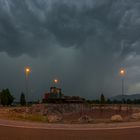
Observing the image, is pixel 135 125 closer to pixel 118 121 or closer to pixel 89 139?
pixel 118 121

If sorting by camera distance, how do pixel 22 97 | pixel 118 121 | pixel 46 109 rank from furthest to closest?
pixel 22 97 < pixel 46 109 < pixel 118 121

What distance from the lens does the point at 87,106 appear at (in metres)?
60.2

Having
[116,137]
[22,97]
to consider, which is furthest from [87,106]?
[22,97]

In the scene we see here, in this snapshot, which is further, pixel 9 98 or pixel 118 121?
pixel 9 98

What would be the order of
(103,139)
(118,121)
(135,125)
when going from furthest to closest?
A: (118,121) < (135,125) < (103,139)

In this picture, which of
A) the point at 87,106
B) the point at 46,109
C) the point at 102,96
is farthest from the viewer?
the point at 102,96

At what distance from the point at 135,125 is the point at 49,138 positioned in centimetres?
835

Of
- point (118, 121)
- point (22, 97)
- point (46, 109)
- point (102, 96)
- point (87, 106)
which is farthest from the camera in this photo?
point (22, 97)

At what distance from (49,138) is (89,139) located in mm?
2037

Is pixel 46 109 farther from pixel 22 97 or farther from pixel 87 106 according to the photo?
pixel 22 97

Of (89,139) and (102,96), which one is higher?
(102,96)

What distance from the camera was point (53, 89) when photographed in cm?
6325

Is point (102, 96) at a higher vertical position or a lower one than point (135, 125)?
higher

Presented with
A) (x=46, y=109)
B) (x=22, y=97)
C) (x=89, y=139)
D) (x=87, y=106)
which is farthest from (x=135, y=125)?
(x=22, y=97)
